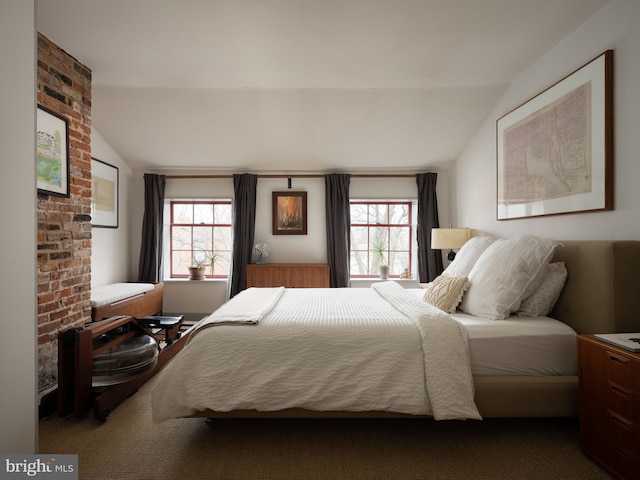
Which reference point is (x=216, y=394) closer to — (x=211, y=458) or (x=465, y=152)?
(x=211, y=458)

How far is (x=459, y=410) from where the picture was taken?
5.82 feet

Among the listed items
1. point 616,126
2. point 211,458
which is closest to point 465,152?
point 616,126

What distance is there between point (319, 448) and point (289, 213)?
3.66 metres

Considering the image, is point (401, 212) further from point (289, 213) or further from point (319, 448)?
point (319, 448)

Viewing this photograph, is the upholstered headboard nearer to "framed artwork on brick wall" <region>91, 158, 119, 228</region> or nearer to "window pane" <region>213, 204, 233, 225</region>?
"window pane" <region>213, 204, 233, 225</region>

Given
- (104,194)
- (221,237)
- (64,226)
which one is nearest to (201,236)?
(221,237)

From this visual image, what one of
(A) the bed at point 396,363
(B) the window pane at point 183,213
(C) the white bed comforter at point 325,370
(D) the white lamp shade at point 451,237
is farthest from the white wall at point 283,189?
(C) the white bed comforter at point 325,370

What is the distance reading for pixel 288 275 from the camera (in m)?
4.82

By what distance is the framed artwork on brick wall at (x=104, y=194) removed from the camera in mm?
4250

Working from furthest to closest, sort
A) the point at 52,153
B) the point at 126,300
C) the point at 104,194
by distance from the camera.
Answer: the point at 104,194, the point at 126,300, the point at 52,153

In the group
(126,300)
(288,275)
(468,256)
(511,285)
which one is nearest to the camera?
(511,285)

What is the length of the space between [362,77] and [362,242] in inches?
104

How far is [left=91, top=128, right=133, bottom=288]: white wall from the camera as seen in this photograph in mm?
4312

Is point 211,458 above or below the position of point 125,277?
below
